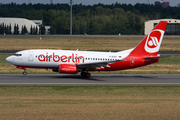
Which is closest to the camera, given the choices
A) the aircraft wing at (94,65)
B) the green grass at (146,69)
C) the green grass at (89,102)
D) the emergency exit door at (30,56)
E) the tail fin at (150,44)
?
the green grass at (89,102)

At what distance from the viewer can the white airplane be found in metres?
37.5

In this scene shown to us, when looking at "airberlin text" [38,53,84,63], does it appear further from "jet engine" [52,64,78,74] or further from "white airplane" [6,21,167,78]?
"jet engine" [52,64,78,74]

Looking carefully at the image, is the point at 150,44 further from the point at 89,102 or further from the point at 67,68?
the point at 89,102

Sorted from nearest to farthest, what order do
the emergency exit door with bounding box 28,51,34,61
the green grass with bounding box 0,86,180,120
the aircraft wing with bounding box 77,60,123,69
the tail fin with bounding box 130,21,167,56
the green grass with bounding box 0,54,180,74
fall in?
the green grass with bounding box 0,86,180,120 → the aircraft wing with bounding box 77,60,123,69 → the emergency exit door with bounding box 28,51,34,61 → the tail fin with bounding box 130,21,167,56 → the green grass with bounding box 0,54,180,74

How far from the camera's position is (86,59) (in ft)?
126

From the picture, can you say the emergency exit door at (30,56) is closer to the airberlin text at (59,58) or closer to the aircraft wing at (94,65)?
the airberlin text at (59,58)

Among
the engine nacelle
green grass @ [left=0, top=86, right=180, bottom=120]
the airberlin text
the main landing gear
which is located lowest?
green grass @ [left=0, top=86, right=180, bottom=120]

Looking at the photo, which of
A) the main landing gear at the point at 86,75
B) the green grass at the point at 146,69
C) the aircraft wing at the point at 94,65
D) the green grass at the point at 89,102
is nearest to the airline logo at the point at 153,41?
the green grass at the point at 146,69

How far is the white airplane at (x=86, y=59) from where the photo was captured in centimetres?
3747

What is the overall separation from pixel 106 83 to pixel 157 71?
1481 centimetres

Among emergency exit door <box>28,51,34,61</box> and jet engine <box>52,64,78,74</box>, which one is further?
emergency exit door <box>28,51,34,61</box>

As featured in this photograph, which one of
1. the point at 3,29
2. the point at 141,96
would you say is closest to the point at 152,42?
the point at 141,96

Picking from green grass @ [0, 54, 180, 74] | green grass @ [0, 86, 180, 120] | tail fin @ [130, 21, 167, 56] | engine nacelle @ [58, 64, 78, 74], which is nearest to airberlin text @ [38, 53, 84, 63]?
engine nacelle @ [58, 64, 78, 74]

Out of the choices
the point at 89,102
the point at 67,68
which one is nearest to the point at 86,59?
the point at 67,68
